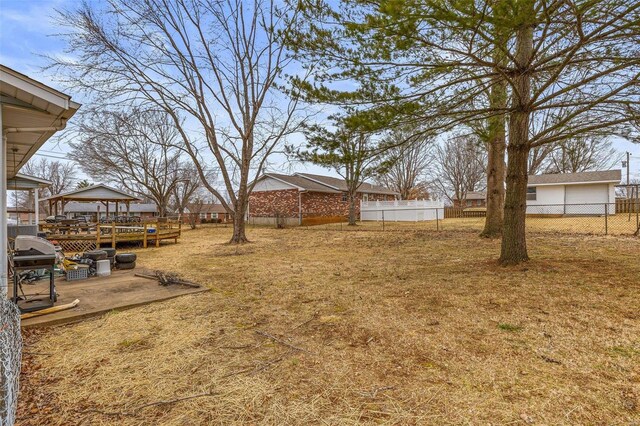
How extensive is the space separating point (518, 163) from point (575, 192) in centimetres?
2143

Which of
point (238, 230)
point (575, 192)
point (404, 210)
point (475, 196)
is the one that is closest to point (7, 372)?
point (238, 230)

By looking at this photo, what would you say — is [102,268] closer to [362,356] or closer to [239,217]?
[362,356]

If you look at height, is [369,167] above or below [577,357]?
above

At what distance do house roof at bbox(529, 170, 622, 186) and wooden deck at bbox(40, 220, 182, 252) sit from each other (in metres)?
24.7

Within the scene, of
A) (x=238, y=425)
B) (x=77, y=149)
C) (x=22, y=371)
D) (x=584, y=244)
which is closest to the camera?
(x=238, y=425)

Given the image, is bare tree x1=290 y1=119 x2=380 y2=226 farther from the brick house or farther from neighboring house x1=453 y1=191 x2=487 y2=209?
neighboring house x1=453 y1=191 x2=487 y2=209

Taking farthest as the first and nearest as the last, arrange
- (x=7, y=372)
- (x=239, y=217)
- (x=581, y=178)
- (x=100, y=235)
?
(x=581, y=178)
(x=239, y=217)
(x=100, y=235)
(x=7, y=372)

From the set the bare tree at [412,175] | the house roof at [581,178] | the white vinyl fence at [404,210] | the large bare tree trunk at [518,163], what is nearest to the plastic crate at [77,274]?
the large bare tree trunk at [518,163]

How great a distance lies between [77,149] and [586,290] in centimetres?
2597

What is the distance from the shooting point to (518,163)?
19.1 feet

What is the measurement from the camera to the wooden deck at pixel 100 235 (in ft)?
35.1

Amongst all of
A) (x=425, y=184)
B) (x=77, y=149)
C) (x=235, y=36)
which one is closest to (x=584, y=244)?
(x=235, y=36)

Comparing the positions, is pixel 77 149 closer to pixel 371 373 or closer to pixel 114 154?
pixel 114 154

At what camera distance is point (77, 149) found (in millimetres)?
20438
